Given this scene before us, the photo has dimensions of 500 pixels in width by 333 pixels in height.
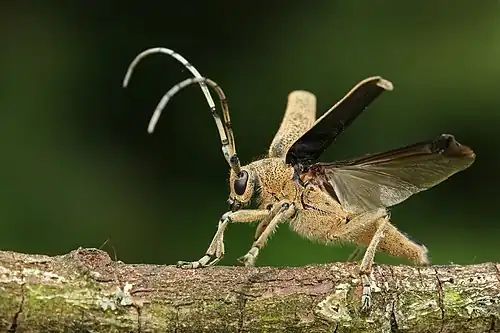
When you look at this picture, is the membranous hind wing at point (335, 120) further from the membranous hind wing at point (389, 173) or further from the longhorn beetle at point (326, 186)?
the membranous hind wing at point (389, 173)

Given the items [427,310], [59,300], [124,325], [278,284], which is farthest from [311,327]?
[59,300]

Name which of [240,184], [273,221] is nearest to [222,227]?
[273,221]

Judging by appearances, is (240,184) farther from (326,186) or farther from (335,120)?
(335,120)

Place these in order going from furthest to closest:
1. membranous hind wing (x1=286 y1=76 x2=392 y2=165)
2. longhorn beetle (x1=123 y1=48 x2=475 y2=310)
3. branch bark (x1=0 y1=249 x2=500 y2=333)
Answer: longhorn beetle (x1=123 y1=48 x2=475 y2=310) < membranous hind wing (x1=286 y1=76 x2=392 y2=165) < branch bark (x1=0 y1=249 x2=500 y2=333)

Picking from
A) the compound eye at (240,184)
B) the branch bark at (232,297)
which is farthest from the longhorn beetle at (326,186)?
the branch bark at (232,297)

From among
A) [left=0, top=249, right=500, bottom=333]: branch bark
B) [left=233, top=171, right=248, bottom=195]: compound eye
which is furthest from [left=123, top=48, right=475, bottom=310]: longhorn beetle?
[left=0, top=249, right=500, bottom=333]: branch bark

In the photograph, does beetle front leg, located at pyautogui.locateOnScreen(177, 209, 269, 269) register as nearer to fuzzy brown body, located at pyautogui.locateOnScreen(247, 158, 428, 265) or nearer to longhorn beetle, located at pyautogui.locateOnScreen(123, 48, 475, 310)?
longhorn beetle, located at pyautogui.locateOnScreen(123, 48, 475, 310)
